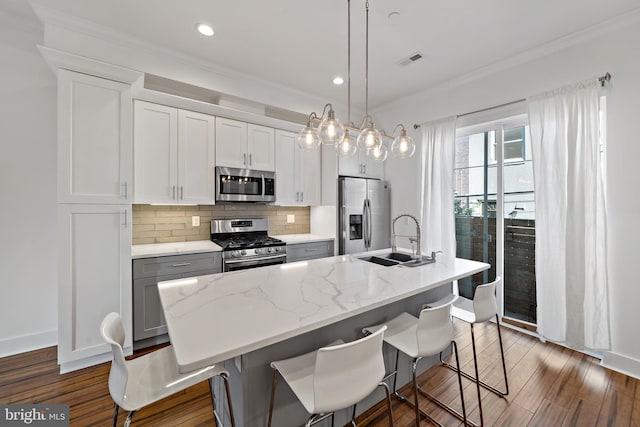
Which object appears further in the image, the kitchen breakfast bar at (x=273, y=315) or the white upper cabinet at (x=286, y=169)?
the white upper cabinet at (x=286, y=169)

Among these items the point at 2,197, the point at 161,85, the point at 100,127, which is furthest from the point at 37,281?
the point at 161,85

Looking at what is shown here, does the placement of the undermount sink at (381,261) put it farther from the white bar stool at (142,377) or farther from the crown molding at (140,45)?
the crown molding at (140,45)

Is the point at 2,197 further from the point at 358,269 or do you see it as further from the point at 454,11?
the point at 454,11

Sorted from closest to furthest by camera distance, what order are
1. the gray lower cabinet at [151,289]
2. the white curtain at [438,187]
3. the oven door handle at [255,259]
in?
1. the gray lower cabinet at [151,289]
2. the oven door handle at [255,259]
3. the white curtain at [438,187]

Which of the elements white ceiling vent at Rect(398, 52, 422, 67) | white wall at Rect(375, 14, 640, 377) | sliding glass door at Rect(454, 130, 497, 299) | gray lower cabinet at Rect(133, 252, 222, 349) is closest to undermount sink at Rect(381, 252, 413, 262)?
sliding glass door at Rect(454, 130, 497, 299)

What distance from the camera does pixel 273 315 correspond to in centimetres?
120

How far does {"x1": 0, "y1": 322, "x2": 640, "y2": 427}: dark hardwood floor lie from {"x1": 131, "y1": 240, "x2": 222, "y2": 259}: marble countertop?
98 cm

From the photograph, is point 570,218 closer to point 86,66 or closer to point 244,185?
point 244,185

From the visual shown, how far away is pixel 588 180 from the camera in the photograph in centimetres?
232

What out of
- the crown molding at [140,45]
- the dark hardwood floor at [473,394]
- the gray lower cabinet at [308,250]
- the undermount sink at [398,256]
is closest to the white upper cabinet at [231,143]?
the crown molding at [140,45]

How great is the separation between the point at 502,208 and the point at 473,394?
80.1 inches

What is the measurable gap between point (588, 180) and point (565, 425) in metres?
1.92

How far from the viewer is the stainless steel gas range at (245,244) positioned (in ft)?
9.43

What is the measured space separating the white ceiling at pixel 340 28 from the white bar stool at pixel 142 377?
232cm
